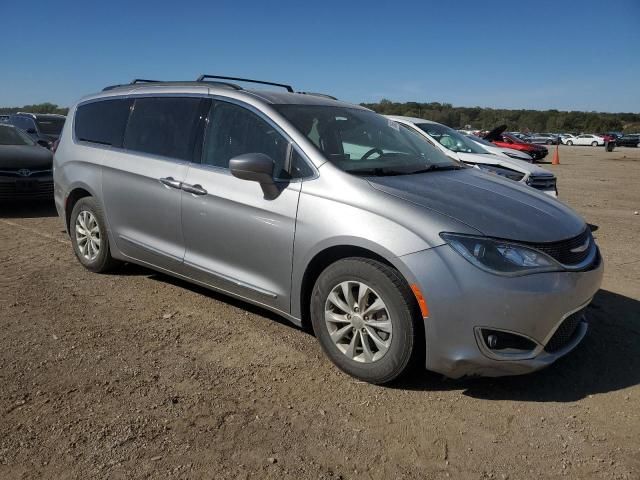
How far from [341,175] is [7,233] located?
5680 millimetres

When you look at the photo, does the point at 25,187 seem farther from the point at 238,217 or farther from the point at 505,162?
the point at 505,162

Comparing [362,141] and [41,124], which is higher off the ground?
[362,141]

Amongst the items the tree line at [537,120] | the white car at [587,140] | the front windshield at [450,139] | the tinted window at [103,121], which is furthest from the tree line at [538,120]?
the tinted window at [103,121]

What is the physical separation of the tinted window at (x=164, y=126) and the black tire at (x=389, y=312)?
1.68 m

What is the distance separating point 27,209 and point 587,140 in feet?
196

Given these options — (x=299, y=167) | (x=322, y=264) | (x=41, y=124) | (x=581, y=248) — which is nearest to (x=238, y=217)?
(x=299, y=167)

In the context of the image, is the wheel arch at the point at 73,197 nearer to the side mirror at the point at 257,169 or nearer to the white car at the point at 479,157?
the side mirror at the point at 257,169

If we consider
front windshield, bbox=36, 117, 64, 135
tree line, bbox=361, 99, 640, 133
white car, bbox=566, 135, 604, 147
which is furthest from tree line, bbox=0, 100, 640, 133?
front windshield, bbox=36, 117, 64, 135

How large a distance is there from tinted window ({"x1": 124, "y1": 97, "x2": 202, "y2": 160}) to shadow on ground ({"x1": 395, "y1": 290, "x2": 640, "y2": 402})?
8.24 ft

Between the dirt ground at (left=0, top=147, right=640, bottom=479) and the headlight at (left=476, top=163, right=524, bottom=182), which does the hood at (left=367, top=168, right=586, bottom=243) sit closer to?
the dirt ground at (left=0, top=147, right=640, bottom=479)

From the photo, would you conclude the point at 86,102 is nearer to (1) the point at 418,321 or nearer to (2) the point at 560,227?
(1) the point at 418,321

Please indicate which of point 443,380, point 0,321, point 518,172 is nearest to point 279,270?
point 443,380

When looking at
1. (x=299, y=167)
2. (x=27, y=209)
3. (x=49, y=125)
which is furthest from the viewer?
(x=49, y=125)

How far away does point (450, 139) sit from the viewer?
9.77 meters
